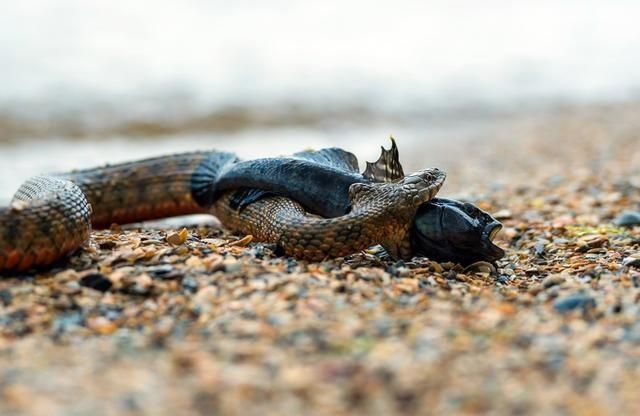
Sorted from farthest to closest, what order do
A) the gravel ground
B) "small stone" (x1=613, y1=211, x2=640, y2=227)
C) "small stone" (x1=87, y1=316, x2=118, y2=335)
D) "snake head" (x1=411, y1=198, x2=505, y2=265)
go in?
"small stone" (x1=613, y1=211, x2=640, y2=227)
"snake head" (x1=411, y1=198, x2=505, y2=265)
"small stone" (x1=87, y1=316, x2=118, y2=335)
the gravel ground

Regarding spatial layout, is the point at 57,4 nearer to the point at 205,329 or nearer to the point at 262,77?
the point at 262,77

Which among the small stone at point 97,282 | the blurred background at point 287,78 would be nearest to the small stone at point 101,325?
the small stone at point 97,282

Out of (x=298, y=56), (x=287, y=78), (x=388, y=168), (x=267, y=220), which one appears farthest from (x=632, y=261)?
(x=298, y=56)

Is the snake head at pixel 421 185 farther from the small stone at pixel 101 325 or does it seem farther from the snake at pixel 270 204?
the small stone at pixel 101 325

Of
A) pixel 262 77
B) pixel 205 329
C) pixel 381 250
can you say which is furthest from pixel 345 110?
pixel 205 329

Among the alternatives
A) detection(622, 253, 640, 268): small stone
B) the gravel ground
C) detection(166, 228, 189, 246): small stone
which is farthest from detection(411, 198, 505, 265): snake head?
detection(166, 228, 189, 246): small stone

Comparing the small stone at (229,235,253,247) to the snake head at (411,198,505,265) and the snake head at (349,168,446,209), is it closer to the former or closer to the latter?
the snake head at (349,168,446,209)

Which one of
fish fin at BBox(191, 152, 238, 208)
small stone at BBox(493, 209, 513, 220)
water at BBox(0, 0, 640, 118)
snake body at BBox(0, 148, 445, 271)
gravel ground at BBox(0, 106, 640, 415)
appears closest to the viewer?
gravel ground at BBox(0, 106, 640, 415)
